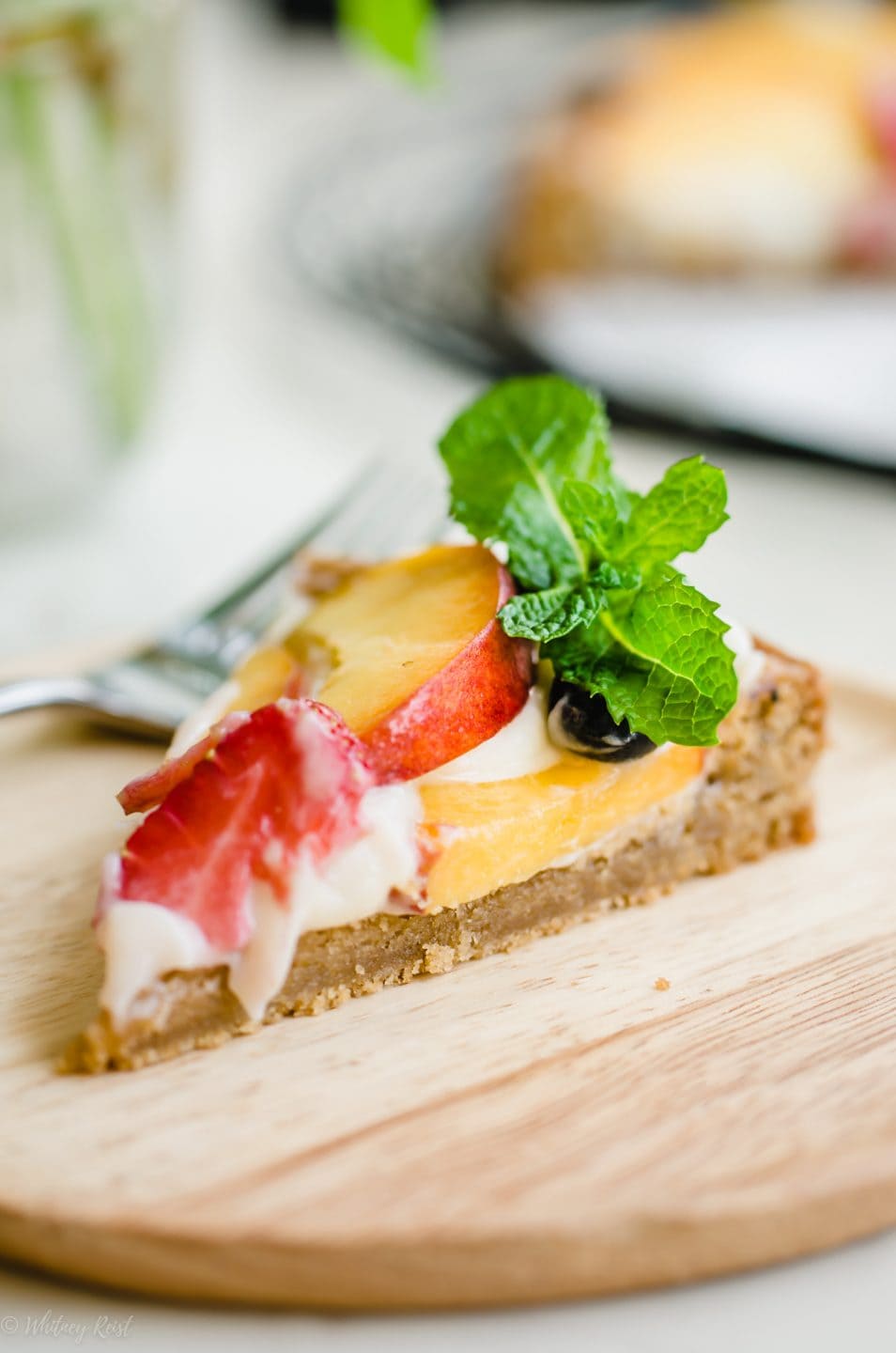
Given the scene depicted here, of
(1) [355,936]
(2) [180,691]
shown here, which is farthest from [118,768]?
(1) [355,936]

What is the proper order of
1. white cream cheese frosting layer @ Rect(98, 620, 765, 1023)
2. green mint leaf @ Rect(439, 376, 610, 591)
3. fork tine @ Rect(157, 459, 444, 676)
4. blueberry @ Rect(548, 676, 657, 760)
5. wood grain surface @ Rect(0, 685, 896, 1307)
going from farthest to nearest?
1. fork tine @ Rect(157, 459, 444, 676)
2. green mint leaf @ Rect(439, 376, 610, 591)
3. blueberry @ Rect(548, 676, 657, 760)
4. white cream cheese frosting layer @ Rect(98, 620, 765, 1023)
5. wood grain surface @ Rect(0, 685, 896, 1307)

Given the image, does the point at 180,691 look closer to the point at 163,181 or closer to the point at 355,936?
the point at 355,936

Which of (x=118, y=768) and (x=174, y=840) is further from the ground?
(x=174, y=840)

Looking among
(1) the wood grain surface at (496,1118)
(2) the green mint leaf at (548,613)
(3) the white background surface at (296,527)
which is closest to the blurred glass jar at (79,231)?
(3) the white background surface at (296,527)

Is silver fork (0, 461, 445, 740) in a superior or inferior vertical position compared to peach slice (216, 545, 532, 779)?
inferior

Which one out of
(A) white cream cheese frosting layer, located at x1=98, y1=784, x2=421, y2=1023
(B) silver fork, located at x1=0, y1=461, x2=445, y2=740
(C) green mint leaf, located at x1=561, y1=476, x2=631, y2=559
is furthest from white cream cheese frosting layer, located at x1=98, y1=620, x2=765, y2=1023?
(B) silver fork, located at x1=0, y1=461, x2=445, y2=740

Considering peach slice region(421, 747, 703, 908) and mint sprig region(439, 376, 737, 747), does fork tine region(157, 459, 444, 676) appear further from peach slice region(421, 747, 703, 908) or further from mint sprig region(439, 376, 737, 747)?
peach slice region(421, 747, 703, 908)

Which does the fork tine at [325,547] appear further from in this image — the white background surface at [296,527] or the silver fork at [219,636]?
the white background surface at [296,527]
